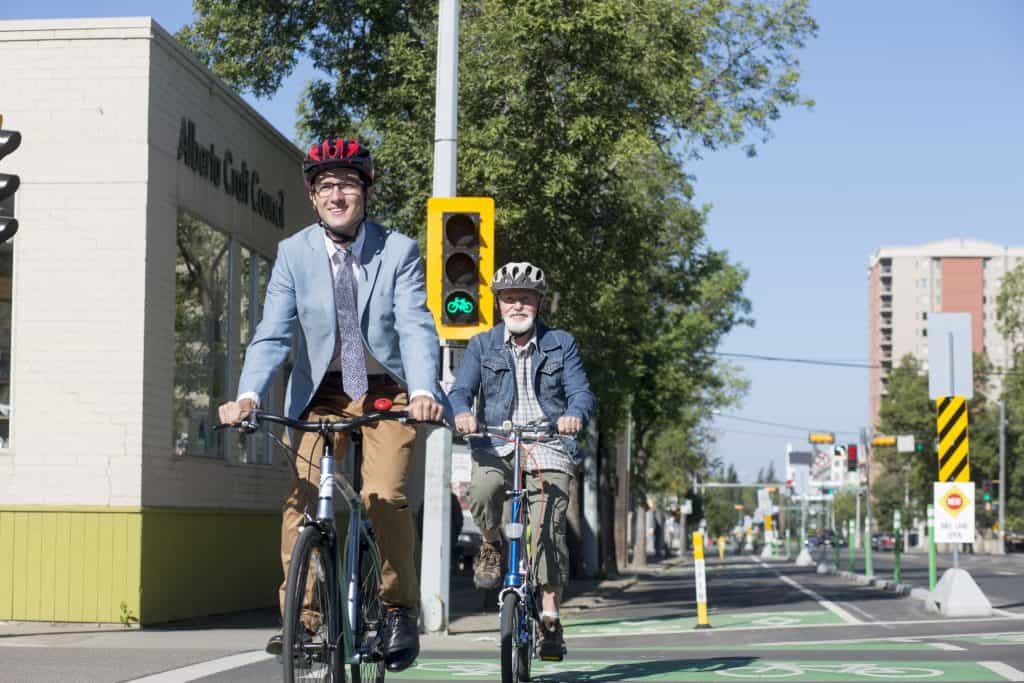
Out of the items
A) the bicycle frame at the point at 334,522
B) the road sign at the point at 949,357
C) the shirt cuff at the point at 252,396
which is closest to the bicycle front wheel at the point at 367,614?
the bicycle frame at the point at 334,522

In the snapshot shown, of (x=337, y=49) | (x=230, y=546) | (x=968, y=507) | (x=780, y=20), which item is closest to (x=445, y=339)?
(x=230, y=546)

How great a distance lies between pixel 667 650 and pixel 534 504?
3773 millimetres

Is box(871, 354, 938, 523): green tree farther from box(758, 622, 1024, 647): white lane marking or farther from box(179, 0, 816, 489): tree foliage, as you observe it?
box(758, 622, 1024, 647): white lane marking

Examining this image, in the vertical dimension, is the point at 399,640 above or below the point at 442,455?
below

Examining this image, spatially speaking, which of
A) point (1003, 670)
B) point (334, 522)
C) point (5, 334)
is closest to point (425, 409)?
point (334, 522)

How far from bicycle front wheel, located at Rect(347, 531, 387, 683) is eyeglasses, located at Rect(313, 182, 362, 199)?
1.34 meters

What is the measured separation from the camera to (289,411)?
6090 mm

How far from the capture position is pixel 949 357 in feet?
57.8

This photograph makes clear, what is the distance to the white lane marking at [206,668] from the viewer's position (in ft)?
28.8

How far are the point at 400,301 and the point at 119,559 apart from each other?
8.79m

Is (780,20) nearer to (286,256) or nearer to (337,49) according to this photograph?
(337,49)

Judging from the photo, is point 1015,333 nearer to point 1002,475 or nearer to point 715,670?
point 1002,475

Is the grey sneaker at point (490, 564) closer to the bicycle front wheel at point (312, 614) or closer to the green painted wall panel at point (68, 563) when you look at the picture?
the bicycle front wheel at point (312, 614)

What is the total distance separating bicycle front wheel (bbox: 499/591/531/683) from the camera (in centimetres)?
756
